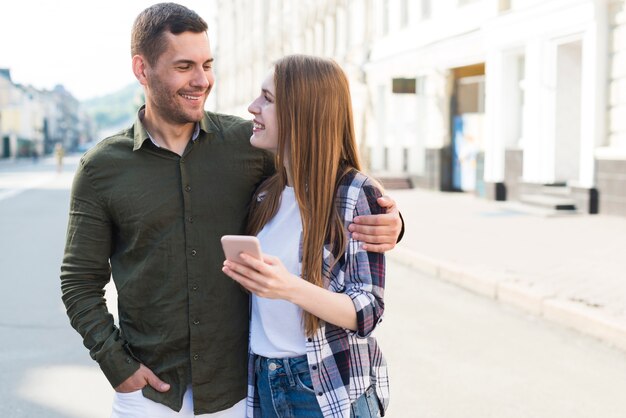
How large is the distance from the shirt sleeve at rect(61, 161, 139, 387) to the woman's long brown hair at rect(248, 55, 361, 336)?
58 cm

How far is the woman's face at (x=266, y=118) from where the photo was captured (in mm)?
2146

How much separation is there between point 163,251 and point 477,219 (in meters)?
12.5

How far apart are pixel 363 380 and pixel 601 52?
44.1 ft

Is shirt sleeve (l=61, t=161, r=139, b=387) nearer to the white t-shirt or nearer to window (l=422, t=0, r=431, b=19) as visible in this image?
the white t-shirt

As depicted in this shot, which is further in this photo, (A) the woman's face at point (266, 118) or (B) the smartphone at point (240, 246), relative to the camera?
(A) the woman's face at point (266, 118)

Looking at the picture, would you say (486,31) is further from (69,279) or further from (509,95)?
(69,279)

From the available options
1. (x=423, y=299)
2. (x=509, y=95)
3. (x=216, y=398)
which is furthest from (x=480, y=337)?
(x=509, y=95)

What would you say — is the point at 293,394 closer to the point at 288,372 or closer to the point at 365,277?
the point at 288,372

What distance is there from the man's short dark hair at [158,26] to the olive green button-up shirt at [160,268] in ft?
0.76

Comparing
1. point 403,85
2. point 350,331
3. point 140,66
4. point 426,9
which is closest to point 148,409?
point 350,331

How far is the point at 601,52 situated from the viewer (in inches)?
551

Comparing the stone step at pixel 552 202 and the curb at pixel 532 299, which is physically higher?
the stone step at pixel 552 202

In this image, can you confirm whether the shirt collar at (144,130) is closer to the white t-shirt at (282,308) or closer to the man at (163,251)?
the man at (163,251)

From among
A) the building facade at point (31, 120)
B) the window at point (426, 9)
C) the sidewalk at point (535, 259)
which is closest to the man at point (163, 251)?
the sidewalk at point (535, 259)
